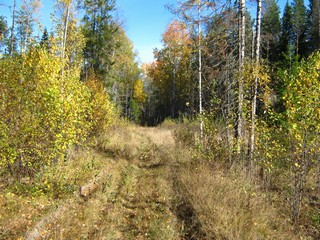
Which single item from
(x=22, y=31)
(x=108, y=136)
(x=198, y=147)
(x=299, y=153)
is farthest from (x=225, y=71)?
(x=22, y=31)

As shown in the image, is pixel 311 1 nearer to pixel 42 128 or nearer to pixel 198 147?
pixel 198 147

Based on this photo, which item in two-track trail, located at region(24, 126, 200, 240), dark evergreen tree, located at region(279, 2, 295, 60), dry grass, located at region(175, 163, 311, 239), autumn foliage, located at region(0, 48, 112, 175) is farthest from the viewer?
dark evergreen tree, located at region(279, 2, 295, 60)

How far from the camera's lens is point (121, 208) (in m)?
6.26

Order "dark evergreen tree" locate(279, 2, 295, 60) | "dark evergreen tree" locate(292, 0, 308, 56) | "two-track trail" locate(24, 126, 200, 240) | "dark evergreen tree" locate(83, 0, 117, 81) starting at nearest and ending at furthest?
"two-track trail" locate(24, 126, 200, 240) → "dark evergreen tree" locate(83, 0, 117, 81) → "dark evergreen tree" locate(292, 0, 308, 56) → "dark evergreen tree" locate(279, 2, 295, 60)

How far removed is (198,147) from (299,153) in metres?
2.83

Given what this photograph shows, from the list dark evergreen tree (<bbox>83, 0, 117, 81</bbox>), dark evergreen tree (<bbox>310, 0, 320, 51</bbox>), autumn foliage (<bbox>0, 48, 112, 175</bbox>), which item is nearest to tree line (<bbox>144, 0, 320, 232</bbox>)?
autumn foliage (<bbox>0, 48, 112, 175</bbox>)

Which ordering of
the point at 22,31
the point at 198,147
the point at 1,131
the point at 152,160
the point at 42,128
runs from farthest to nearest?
the point at 22,31 → the point at 152,160 → the point at 198,147 → the point at 42,128 → the point at 1,131

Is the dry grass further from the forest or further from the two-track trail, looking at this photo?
the two-track trail

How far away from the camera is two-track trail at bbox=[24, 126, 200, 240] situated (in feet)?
16.1

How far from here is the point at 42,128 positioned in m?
5.84

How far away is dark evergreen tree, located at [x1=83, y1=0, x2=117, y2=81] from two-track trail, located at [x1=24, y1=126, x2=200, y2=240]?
1082 centimetres

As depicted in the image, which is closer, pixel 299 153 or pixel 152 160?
pixel 299 153

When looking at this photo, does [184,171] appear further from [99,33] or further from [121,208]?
[99,33]

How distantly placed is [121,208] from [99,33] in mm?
15634
